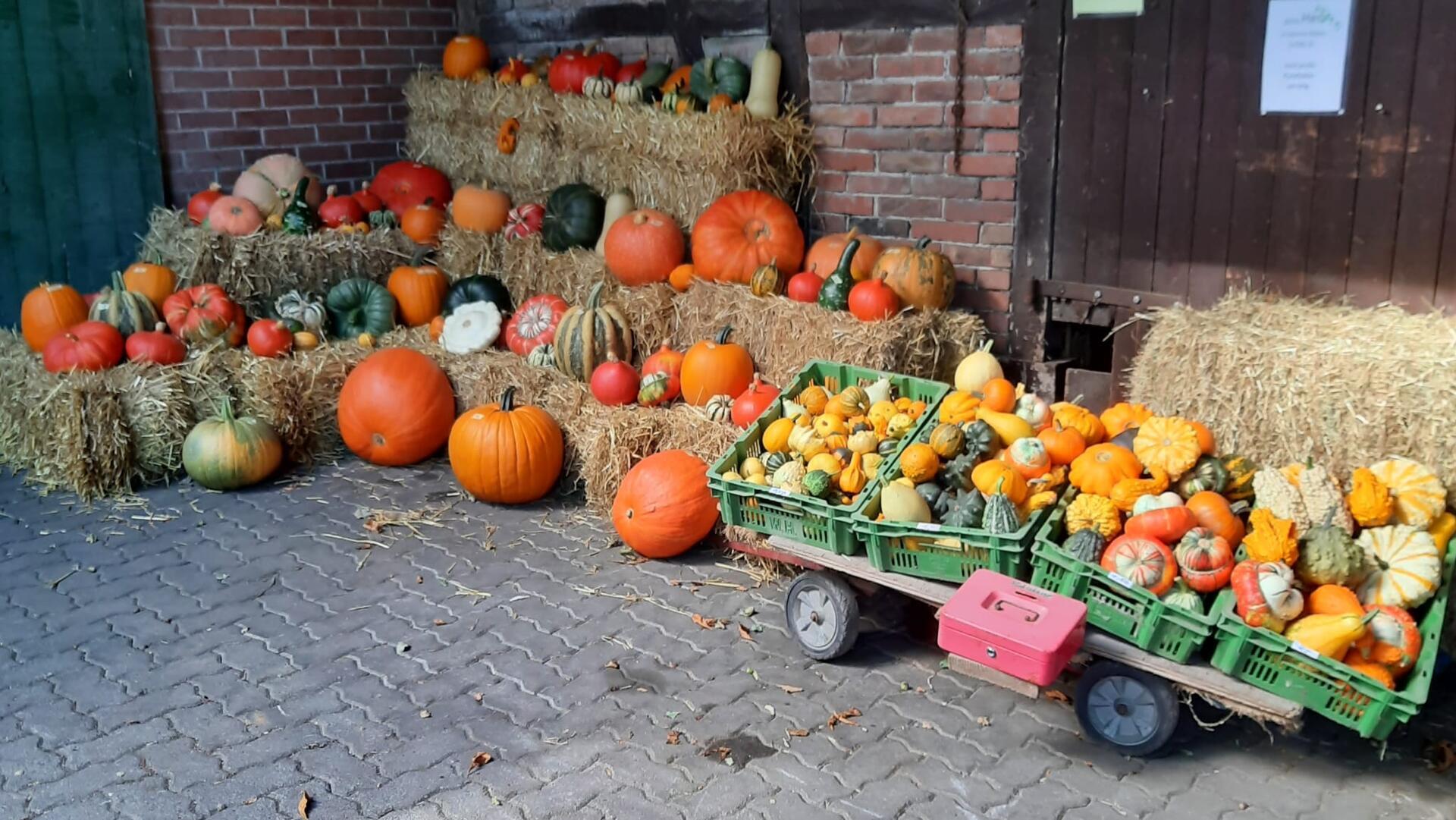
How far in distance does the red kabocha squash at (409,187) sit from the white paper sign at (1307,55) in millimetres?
4759

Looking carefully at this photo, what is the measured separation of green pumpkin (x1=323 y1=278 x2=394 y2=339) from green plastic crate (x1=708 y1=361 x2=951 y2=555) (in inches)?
114

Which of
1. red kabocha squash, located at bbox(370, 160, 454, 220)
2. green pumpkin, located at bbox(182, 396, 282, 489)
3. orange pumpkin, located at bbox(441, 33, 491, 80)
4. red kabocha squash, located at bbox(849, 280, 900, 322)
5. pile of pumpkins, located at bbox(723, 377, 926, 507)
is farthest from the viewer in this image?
orange pumpkin, located at bbox(441, 33, 491, 80)

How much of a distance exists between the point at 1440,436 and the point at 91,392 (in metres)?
5.45

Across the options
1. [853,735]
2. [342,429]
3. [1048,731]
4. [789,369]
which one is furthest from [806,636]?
[342,429]

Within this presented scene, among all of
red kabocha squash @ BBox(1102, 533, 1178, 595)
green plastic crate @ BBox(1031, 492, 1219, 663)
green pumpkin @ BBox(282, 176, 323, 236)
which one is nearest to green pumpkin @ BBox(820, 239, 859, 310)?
green plastic crate @ BBox(1031, 492, 1219, 663)

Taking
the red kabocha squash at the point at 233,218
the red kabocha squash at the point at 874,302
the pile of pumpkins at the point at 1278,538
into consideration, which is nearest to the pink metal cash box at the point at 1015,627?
the pile of pumpkins at the point at 1278,538

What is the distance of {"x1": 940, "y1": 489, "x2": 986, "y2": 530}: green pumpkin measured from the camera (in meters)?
3.71

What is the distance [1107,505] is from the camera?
3.62 m

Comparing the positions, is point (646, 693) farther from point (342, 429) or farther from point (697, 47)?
point (697, 47)

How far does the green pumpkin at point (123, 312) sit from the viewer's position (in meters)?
5.97

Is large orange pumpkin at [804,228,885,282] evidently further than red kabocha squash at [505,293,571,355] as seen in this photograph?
No

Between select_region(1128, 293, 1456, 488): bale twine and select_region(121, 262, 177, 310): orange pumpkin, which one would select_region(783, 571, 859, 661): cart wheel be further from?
select_region(121, 262, 177, 310): orange pumpkin

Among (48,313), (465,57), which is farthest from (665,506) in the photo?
(465,57)

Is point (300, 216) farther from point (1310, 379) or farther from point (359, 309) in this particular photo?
point (1310, 379)
